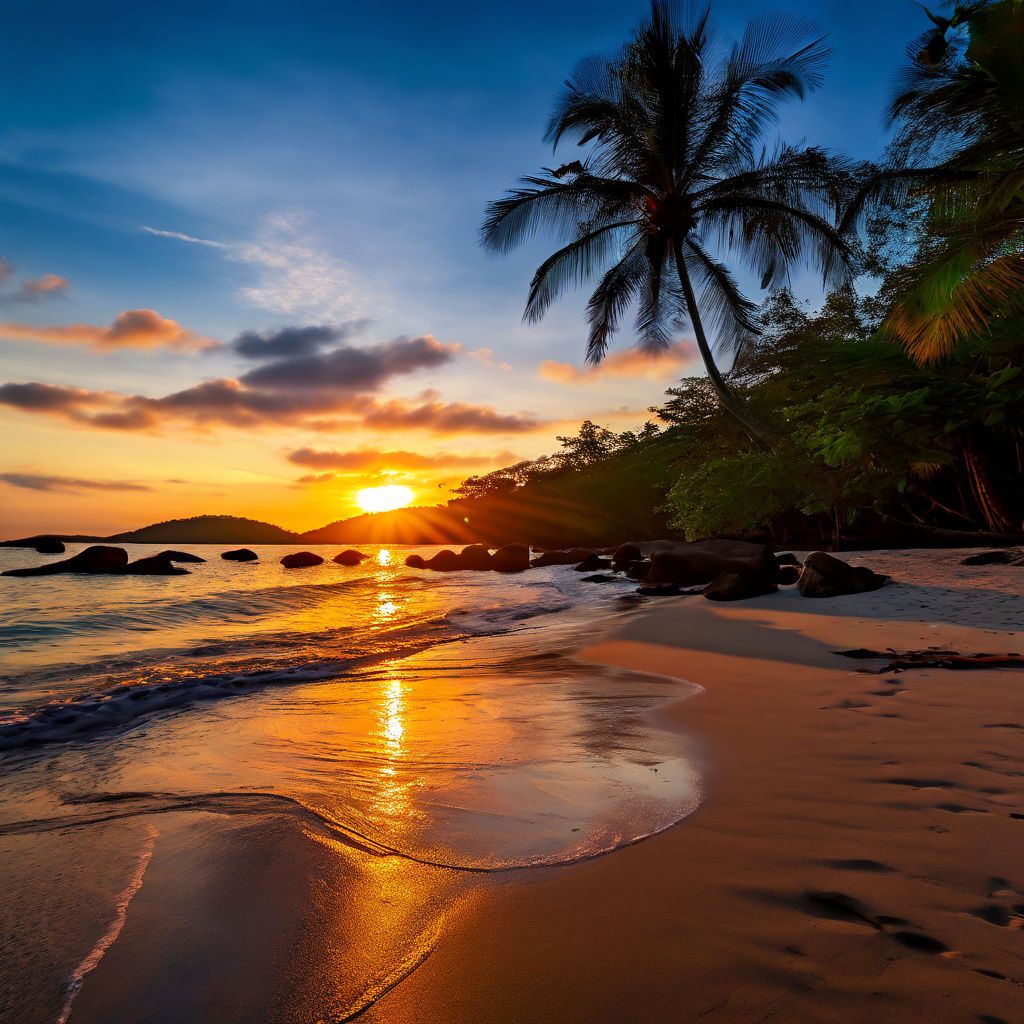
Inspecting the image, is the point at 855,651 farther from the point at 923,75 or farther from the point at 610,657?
the point at 923,75

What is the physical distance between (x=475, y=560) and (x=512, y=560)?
3.10m

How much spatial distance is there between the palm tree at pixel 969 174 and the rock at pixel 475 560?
63.3 ft

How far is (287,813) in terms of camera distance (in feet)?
8.18

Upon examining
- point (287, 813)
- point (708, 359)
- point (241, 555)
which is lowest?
point (287, 813)

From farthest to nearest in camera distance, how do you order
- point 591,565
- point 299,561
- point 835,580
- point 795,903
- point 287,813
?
point 299,561
point 591,565
point 835,580
point 287,813
point 795,903

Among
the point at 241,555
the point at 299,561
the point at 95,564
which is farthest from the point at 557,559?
the point at 241,555

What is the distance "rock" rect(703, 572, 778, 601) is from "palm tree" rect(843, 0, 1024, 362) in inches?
177

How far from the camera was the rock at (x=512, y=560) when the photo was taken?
25164 millimetres

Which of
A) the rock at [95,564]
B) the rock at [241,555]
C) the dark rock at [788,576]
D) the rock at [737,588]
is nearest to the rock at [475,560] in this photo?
the rock at [95,564]

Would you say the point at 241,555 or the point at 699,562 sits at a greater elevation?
the point at 241,555

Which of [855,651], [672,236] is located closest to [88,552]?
[672,236]

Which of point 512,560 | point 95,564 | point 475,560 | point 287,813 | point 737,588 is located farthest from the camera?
point 475,560

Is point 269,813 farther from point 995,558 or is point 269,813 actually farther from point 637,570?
point 637,570

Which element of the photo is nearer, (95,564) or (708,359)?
(708,359)
